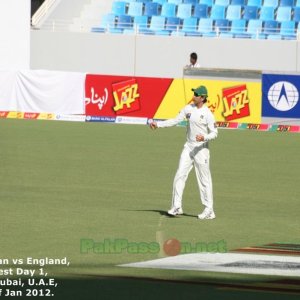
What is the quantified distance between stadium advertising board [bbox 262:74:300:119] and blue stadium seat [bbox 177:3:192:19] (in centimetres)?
956

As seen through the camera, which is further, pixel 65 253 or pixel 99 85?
pixel 99 85

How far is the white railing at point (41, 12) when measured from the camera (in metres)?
43.7

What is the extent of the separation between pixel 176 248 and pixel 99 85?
75.5 ft

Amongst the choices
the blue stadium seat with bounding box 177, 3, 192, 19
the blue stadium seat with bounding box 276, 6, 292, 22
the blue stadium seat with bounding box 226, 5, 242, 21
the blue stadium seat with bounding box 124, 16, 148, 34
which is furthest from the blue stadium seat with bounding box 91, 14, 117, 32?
the blue stadium seat with bounding box 276, 6, 292, 22

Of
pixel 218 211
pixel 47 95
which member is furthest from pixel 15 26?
pixel 218 211

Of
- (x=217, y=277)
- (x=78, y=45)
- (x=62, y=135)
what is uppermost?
(x=78, y=45)

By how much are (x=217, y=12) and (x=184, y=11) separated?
122cm

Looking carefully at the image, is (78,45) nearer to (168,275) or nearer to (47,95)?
(47,95)

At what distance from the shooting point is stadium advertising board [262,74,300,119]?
116 ft

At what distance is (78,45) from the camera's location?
42594 mm

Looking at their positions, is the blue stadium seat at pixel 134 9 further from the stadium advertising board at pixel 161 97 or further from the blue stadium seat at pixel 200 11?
the stadium advertising board at pixel 161 97

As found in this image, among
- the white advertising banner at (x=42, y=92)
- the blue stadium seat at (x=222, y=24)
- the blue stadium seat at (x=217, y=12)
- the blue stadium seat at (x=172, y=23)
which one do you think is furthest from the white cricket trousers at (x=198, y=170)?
the blue stadium seat at (x=217, y=12)

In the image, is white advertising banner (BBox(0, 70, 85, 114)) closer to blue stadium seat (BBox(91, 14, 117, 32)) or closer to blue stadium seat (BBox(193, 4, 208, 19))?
blue stadium seat (BBox(91, 14, 117, 32))

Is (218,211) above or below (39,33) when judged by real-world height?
below
